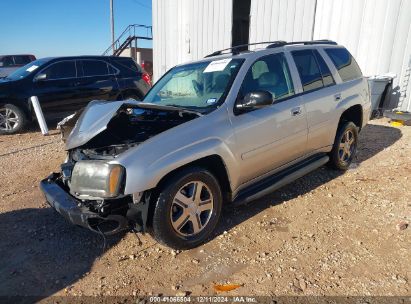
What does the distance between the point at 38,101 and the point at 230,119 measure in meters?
6.28

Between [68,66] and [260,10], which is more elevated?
[260,10]

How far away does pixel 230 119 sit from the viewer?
3.33 metres

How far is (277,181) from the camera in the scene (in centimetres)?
383

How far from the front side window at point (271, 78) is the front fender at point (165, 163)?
0.75m

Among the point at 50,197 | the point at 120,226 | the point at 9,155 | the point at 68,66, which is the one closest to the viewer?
the point at 120,226

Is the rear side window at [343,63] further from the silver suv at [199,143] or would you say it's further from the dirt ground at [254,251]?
the dirt ground at [254,251]

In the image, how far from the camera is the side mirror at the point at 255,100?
3.28 m

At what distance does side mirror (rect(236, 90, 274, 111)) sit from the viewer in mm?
3283

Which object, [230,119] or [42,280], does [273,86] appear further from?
[42,280]

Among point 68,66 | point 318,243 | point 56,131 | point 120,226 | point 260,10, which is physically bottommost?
point 56,131

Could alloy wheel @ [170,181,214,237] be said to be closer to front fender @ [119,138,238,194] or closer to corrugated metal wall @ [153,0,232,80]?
front fender @ [119,138,238,194]

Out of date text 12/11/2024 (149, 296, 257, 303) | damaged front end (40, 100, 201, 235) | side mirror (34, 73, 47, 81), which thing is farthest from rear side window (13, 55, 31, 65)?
date text 12/11/2024 (149, 296, 257, 303)

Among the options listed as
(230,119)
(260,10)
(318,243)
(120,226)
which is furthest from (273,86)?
(260,10)

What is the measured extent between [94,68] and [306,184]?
6.67 metres
